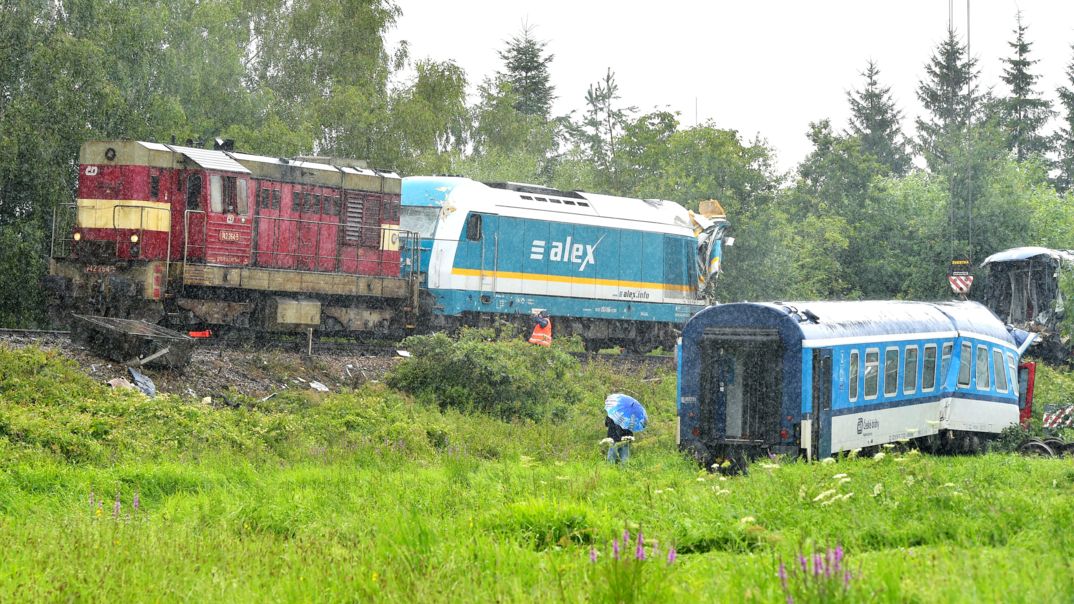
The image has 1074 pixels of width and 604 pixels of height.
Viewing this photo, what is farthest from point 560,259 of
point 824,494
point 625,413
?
point 824,494

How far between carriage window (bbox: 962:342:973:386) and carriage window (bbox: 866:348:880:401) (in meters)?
2.58

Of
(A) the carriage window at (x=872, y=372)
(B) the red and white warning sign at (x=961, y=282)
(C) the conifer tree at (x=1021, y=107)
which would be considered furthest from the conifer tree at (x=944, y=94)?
(A) the carriage window at (x=872, y=372)

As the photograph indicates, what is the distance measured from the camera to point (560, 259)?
1086 inches

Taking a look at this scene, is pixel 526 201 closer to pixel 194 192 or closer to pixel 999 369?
pixel 194 192

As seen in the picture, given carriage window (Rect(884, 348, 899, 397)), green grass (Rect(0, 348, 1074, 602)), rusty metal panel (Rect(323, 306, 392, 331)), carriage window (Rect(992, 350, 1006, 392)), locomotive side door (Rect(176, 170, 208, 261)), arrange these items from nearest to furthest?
1. green grass (Rect(0, 348, 1074, 602))
2. carriage window (Rect(884, 348, 899, 397))
3. carriage window (Rect(992, 350, 1006, 392))
4. locomotive side door (Rect(176, 170, 208, 261))
5. rusty metal panel (Rect(323, 306, 392, 331))

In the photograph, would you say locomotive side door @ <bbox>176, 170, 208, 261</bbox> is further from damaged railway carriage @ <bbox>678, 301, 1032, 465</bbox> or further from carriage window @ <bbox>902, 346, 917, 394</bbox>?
carriage window @ <bbox>902, 346, 917, 394</bbox>

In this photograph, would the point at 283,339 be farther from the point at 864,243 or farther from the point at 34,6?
the point at 864,243

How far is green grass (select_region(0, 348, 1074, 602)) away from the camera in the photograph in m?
7.01

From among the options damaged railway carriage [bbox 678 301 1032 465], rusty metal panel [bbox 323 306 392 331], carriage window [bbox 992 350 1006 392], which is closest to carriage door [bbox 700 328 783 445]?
damaged railway carriage [bbox 678 301 1032 465]

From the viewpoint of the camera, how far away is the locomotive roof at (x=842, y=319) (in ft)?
48.7

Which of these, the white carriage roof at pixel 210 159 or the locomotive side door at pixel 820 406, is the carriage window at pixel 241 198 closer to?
the white carriage roof at pixel 210 159

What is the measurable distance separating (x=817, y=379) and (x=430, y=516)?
21.2 feet

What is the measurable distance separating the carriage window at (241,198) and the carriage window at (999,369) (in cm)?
1397

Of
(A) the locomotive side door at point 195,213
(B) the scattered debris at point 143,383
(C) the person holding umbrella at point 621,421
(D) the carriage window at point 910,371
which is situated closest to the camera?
(C) the person holding umbrella at point 621,421
